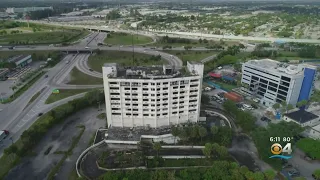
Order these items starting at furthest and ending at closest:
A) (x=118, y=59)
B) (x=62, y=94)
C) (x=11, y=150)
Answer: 1. (x=118, y=59)
2. (x=62, y=94)
3. (x=11, y=150)

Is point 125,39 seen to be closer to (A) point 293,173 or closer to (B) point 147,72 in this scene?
(B) point 147,72

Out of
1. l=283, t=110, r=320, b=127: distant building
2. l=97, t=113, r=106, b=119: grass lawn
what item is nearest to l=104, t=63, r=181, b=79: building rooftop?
l=97, t=113, r=106, b=119: grass lawn

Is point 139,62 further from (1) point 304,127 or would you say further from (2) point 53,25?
(2) point 53,25

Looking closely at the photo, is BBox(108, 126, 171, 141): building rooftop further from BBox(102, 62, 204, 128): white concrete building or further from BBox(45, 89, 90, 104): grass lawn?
BBox(45, 89, 90, 104): grass lawn

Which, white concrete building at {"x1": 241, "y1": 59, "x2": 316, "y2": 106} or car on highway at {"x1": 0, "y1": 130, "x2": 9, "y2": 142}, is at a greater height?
white concrete building at {"x1": 241, "y1": 59, "x2": 316, "y2": 106}

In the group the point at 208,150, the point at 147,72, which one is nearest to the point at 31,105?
the point at 147,72

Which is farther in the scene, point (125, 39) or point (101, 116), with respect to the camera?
point (125, 39)

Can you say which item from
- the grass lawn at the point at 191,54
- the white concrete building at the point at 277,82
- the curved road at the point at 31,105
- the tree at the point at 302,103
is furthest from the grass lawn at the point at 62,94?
the tree at the point at 302,103
